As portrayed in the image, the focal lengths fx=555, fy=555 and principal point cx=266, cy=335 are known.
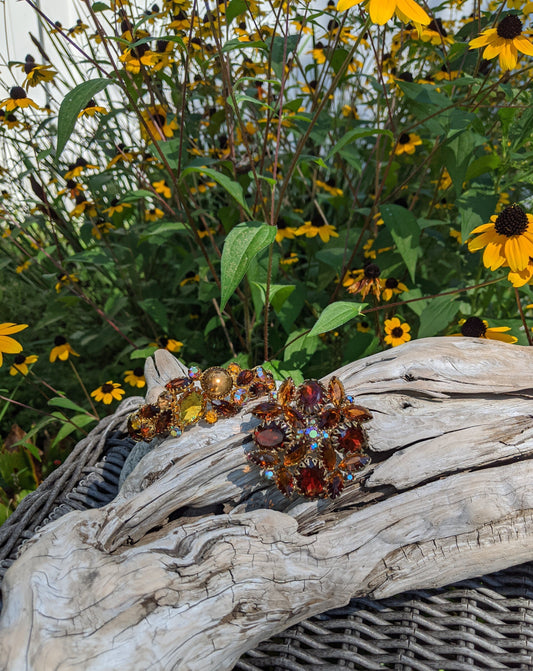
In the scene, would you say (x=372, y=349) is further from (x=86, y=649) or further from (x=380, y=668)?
(x=86, y=649)

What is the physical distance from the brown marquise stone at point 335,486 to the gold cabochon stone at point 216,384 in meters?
0.22

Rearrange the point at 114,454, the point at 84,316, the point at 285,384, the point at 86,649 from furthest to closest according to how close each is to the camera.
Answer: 1. the point at 84,316
2. the point at 114,454
3. the point at 285,384
4. the point at 86,649

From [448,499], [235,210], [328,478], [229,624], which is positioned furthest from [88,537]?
[235,210]

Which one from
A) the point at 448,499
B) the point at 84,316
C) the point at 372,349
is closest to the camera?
the point at 448,499

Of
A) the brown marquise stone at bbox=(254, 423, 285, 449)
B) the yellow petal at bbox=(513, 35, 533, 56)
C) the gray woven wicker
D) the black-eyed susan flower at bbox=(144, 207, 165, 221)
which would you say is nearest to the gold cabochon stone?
the brown marquise stone at bbox=(254, 423, 285, 449)

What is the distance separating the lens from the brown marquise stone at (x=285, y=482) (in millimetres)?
730

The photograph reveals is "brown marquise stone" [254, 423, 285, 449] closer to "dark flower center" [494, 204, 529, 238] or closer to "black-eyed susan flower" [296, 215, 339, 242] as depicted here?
"dark flower center" [494, 204, 529, 238]

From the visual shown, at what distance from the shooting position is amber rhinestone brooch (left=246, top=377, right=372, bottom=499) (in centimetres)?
73

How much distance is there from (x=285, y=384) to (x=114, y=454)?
37cm

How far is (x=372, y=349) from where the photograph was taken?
1127 millimetres

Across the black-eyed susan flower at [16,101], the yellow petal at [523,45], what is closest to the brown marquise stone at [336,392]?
the yellow petal at [523,45]

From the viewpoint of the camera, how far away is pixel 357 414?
76cm

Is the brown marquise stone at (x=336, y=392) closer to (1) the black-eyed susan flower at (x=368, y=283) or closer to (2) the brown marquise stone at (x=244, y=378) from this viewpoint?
(2) the brown marquise stone at (x=244, y=378)

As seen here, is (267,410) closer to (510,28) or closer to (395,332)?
(395,332)
